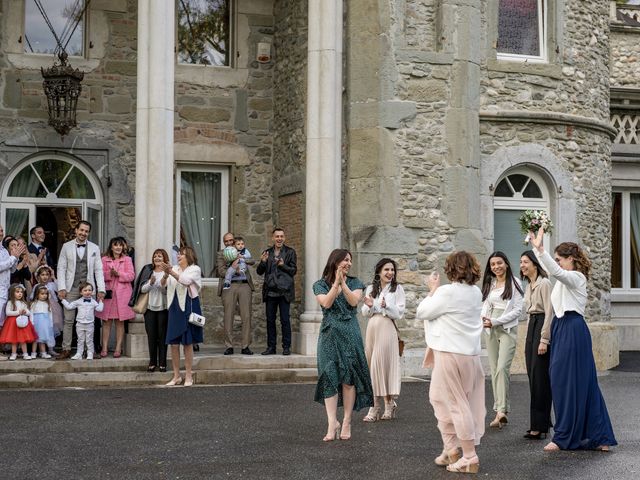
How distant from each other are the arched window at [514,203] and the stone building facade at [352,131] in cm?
Result: 2

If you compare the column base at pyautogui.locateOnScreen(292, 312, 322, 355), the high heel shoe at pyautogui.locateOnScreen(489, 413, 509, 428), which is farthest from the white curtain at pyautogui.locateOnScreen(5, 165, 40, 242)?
the high heel shoe at pyautogui.locateOnScreen(489, 413, 509, 428)

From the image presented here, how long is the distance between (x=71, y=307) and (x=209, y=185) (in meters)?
4.62

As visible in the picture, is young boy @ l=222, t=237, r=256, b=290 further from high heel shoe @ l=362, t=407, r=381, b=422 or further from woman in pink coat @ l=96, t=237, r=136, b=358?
high heel shoe @ l=362, t=407, r=381, b=422

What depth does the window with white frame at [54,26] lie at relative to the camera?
17.3 metres

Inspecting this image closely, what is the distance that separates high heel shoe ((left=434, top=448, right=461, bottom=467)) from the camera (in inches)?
314

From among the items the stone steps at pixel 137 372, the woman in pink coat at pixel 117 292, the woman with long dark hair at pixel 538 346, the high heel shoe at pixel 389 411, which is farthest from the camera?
the woman in pink coat at pixel 117 292

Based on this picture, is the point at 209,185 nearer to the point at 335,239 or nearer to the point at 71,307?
the point at 335,239

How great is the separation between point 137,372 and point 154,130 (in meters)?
3.40

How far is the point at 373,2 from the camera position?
15820 mm

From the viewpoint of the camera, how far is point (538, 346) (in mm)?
9695

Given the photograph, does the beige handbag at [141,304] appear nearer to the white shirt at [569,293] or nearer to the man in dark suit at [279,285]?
the man in dark suit at [279,285]

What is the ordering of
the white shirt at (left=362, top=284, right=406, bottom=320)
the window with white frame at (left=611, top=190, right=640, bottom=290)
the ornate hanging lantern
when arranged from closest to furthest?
the white shirt at (left=362, top=284, right=406, bottom=320), the ornate hanging lantern, the window with white frame at (left=611, top=190, right=640, bottom=290)

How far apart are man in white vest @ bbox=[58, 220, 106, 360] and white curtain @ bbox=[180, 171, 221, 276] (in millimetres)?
3680

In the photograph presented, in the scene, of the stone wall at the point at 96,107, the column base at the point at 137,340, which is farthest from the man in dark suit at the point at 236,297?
the stone wall at the point at 96,107
